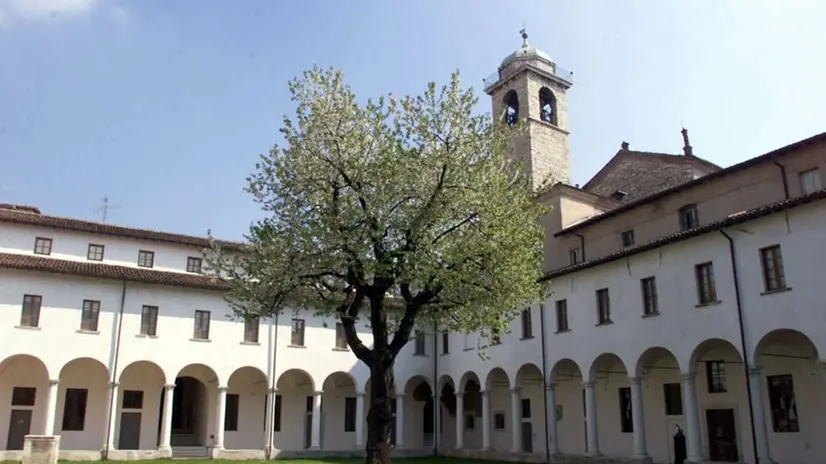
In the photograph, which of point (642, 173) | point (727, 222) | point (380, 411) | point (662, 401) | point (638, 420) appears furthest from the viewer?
point (642, 173)

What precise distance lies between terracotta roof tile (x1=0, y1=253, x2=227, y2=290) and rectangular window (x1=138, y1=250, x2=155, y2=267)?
0.65 m

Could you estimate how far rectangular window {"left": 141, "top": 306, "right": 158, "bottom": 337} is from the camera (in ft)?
101

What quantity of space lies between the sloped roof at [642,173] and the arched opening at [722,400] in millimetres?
11137

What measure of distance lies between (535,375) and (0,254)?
77.3 feet

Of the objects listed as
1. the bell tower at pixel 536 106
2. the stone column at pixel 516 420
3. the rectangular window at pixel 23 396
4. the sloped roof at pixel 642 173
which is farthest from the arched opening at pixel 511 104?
the rectangular window at pixel 23 396

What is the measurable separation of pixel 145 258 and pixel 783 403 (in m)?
26.9

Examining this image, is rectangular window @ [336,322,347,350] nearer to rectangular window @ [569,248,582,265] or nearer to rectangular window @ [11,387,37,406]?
rectangular window @ [569,248,582,265]

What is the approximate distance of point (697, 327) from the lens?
22.3 meters

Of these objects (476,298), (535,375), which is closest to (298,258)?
(476,298)

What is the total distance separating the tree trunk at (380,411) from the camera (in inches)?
687

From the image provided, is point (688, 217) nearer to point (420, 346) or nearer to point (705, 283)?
point (705, 283)

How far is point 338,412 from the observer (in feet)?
123

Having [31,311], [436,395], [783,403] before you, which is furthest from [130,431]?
[783,403]

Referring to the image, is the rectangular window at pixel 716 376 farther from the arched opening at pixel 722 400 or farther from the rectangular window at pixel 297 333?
the rectangular window at pixel 297 333
